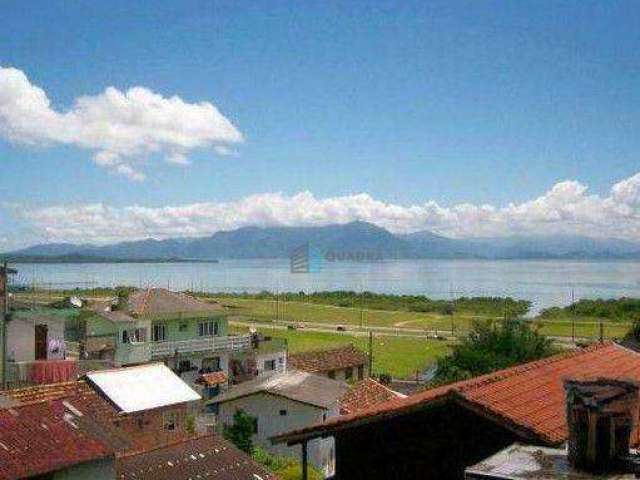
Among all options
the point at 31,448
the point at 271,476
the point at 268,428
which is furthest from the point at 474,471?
the point at 268,428

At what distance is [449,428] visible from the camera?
975 centimetres

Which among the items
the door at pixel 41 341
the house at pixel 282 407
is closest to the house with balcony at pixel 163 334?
the door at pixel 41 341

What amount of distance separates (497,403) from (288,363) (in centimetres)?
3705

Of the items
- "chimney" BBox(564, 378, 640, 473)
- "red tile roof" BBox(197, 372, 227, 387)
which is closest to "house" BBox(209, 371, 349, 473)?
"red tile roof" BBox(197, 372, 227, 387)

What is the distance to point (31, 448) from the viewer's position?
1316 centimetres

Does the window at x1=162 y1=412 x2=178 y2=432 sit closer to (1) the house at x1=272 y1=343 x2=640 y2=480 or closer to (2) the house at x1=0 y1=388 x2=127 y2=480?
(2) the house at x1=0 y1=388 x2=127 y2=480

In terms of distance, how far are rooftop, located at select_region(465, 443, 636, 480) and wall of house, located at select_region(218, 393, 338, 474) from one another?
20469 millimetres

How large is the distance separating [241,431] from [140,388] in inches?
195

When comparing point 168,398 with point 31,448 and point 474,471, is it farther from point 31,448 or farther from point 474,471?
point 474,471

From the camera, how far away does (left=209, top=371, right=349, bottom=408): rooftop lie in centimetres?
2897

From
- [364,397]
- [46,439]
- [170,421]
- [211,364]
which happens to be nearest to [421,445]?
[46,439]

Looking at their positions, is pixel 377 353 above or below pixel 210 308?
below

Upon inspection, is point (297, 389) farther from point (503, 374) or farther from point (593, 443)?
point (593, 443)

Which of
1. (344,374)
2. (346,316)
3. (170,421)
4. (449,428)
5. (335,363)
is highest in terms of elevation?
(449,428)
